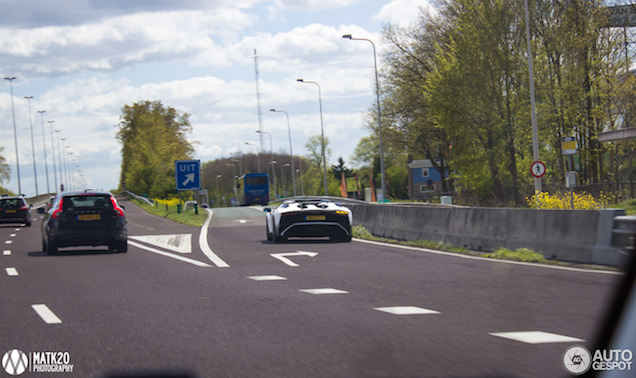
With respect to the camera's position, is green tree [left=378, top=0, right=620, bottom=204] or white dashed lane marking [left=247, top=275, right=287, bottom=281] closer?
white dashed lane marking [left=247, top=275, right=287, bottom=281]

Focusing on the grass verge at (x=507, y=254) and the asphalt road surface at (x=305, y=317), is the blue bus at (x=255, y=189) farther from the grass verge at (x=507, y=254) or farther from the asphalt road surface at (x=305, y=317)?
the asphalt road surface at (x=305, y=317)

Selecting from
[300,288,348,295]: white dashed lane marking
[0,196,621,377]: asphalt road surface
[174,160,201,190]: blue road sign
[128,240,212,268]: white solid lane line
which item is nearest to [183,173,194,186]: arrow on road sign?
[174,160,201,190]: blue road sign

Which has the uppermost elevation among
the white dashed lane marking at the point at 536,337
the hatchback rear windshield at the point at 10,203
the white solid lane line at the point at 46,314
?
the hatchback rear windshield at the point at 10,203

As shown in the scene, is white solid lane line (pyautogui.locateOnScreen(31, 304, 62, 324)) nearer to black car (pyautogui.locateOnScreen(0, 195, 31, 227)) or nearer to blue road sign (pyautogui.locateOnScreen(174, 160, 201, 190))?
black car (pyautogui.locateOnScreen(0, 195, 31, 227))

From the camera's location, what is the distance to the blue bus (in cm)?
7150

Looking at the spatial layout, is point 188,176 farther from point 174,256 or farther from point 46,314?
point 46,314

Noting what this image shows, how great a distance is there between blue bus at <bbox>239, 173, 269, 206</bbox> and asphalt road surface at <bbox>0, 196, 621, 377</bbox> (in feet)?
188

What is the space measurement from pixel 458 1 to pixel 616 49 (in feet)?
30.3

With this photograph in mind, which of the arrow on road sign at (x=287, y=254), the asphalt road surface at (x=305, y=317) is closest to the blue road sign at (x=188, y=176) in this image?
the arrow on road sign at (x=287, y=254)

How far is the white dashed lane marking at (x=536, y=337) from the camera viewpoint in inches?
241

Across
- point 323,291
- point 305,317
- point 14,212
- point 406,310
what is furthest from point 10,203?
point 406,310

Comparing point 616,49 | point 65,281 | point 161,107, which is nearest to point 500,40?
point 616,49

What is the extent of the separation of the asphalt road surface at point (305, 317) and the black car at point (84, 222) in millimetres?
3273

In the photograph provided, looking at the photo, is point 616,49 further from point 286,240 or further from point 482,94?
point 286,240
